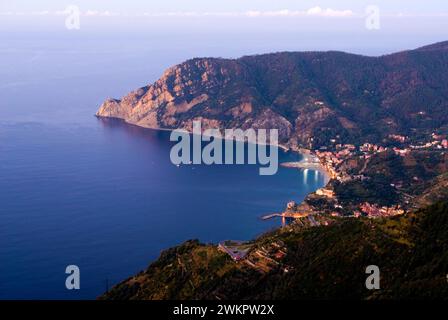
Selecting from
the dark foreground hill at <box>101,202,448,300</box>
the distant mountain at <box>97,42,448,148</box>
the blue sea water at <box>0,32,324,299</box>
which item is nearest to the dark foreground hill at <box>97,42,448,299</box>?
the dark foreground hill at <box>101,202,448,300</box>

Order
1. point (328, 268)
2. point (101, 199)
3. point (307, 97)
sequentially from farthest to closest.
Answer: point (307, 97), point (101, 199), point (328, 268)

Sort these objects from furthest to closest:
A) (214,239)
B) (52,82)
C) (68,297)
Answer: (52,82) → (214,239) → (68,297)

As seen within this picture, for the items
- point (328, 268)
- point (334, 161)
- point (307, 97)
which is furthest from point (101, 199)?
point (307, 97)

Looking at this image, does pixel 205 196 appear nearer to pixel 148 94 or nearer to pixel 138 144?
pixel 138 144

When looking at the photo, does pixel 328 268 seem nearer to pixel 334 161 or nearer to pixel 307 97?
pixel 334 161
